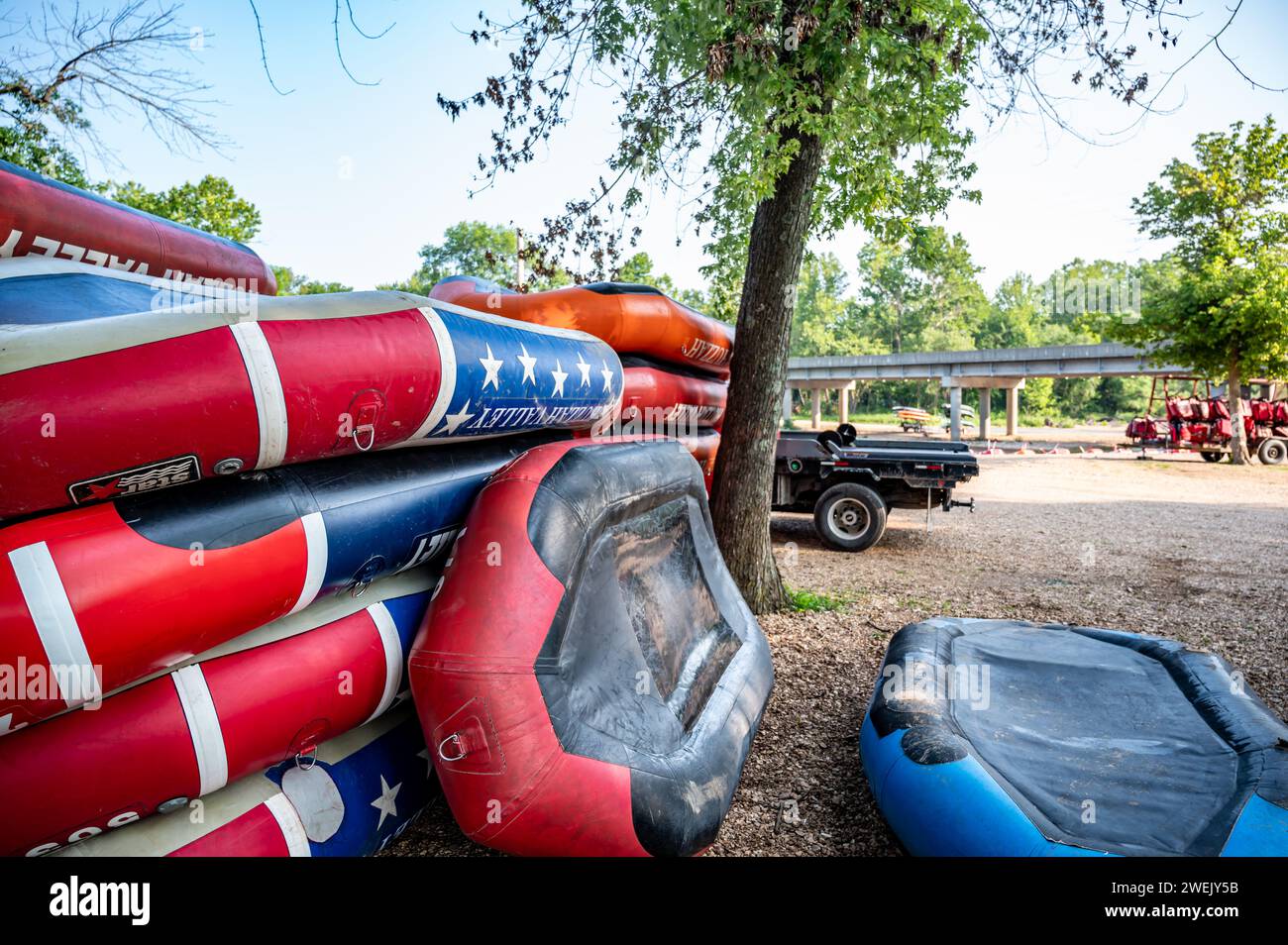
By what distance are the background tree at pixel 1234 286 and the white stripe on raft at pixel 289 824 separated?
75.3 ft

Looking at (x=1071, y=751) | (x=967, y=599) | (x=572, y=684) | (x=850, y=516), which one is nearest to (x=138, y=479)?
(x=572, y=684)

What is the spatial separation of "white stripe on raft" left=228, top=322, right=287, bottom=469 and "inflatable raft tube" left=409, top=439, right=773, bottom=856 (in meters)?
0.72

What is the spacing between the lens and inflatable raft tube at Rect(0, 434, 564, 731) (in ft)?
5.23

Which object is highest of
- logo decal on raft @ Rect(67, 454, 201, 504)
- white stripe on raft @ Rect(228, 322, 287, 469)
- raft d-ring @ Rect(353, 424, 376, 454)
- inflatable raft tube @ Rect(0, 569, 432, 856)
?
white stripe on raft @ Rect(228, 322, 287, 469)

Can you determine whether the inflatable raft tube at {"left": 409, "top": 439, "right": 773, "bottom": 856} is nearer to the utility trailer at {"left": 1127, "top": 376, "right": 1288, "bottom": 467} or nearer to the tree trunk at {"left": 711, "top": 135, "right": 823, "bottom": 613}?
the tree trunk at {"left": 711, "top": 135, "right": 823, "bottom": 613}

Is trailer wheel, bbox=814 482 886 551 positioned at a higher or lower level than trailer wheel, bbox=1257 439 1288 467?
higher

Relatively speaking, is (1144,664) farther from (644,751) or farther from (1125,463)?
(1125,463)

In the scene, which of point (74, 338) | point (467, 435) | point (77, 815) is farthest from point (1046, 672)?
point (74, 338)

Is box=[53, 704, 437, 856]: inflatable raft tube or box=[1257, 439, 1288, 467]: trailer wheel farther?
box=[1257, 439, 1288, 467]: trailer wheel

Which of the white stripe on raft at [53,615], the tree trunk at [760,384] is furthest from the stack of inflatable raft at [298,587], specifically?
the tree trunk at [760,384]

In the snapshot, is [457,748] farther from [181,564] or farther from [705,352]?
[705,352]

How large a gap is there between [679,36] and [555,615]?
4.26m

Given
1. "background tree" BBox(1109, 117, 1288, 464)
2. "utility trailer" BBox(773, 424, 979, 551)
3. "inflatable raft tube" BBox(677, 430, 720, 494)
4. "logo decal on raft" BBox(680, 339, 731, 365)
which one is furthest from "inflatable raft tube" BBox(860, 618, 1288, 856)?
"background tree" BBox(1109, 117, 1288, 464)

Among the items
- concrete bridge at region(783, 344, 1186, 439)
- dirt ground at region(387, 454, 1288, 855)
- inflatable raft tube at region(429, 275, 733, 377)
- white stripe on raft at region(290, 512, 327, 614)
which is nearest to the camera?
white stripe on raft at region(290, 512, 327, 614)
